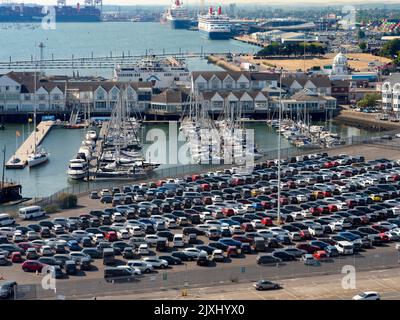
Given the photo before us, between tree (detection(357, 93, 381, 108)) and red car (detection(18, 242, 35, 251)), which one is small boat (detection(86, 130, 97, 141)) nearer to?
tree (detection(357, 93, 381, 108))

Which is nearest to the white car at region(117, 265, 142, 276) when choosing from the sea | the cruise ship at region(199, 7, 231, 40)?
the sea

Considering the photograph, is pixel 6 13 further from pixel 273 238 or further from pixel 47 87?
pixel 273 238

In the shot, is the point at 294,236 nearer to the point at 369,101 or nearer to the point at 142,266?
the point at 142,266

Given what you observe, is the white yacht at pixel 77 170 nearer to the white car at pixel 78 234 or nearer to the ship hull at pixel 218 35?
the white car at pixel 78 234

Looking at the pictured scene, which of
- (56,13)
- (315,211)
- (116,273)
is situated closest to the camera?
(116,273)

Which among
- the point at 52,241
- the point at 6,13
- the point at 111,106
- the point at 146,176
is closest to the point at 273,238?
the point at 52,241

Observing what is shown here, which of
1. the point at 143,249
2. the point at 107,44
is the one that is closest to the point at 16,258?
the point at 143,249

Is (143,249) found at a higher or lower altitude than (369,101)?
lower
